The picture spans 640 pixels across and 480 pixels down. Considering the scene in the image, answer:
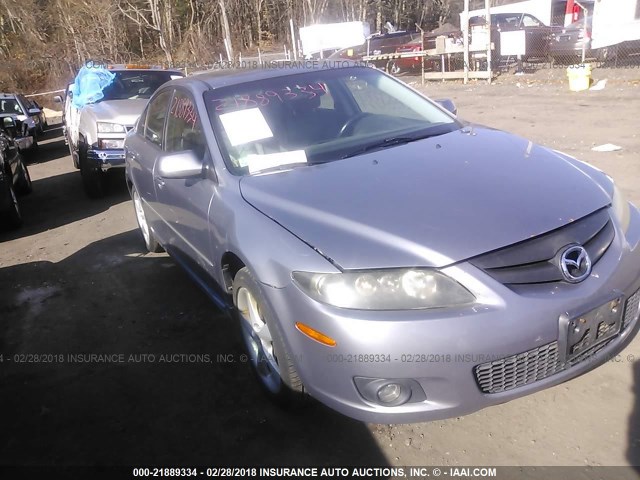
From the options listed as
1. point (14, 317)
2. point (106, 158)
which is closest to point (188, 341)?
point (14, 317)

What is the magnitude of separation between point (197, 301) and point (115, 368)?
3.02 ft

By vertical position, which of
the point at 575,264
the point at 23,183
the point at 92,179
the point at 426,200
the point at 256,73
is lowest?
the point at 23,183

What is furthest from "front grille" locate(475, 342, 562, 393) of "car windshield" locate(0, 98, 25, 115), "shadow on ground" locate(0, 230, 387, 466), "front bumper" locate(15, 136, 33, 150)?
"car windshield" locate(0, 98, 25, 115)

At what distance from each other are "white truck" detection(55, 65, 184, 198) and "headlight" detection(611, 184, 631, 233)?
6.54 m

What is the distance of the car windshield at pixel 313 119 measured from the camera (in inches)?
129

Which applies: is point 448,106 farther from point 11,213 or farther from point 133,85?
point 133,85

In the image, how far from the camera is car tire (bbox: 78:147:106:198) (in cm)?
800

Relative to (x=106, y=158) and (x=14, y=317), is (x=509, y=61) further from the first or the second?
(x=14, y=317)

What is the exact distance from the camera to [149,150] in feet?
14.8

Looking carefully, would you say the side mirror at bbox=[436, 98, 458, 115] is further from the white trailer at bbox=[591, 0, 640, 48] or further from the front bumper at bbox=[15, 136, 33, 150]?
the white trailer at bbox=[591, 0, 640, 48]

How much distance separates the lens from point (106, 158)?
7754 millimetres

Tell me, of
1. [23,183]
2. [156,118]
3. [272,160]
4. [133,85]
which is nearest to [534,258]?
[272,160]

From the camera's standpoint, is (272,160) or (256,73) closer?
(272,160)

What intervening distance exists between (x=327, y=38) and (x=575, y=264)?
22097 millimetres
